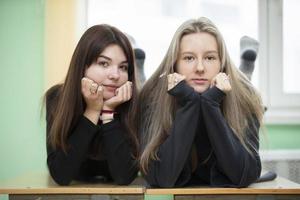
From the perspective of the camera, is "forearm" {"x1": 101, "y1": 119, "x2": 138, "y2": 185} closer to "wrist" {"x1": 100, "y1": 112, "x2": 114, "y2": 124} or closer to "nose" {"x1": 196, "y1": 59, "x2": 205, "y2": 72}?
"wrist" {"x1": 100, "y1": 112, "x2": 114, "y2": 124}

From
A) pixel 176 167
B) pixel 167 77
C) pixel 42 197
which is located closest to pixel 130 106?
pixel 167 77

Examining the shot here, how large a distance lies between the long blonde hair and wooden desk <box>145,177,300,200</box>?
0.48 feet

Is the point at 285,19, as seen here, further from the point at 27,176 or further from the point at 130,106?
the point at 27,176

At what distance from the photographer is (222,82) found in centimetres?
112

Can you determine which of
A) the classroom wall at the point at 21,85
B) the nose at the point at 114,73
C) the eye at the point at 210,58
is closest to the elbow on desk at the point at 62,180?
the nose at the point at 114,73

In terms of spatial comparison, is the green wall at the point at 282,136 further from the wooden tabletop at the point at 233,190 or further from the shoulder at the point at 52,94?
the shoulder at the point at 52,94

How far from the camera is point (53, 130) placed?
1207 millimetres

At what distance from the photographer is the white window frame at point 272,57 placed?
2.08 meters

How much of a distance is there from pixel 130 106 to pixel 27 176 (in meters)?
0.46

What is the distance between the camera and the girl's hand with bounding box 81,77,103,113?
1183 millimetres

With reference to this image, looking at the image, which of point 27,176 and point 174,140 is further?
point 27,176

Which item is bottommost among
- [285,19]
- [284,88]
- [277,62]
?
[284,88]

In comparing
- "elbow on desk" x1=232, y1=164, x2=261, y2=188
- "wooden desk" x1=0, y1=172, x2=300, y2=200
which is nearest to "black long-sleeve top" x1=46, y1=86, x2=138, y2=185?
"wooden desk" x1=0, y1=172, x2=300, y2=200

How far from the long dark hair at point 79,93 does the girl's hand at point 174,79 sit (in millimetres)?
203
